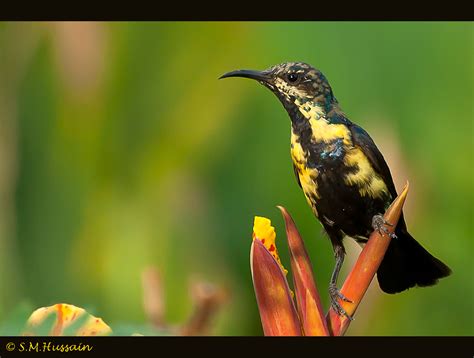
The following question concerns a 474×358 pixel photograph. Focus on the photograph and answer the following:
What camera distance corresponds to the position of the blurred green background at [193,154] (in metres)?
2.37

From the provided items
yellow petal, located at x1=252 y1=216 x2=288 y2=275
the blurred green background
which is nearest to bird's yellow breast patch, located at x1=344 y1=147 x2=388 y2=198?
yellow petal, located at x1=252 y1=216 x2=288 y2=275

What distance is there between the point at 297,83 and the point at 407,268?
0.43m

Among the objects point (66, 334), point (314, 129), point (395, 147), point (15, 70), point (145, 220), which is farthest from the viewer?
point (145, 220)

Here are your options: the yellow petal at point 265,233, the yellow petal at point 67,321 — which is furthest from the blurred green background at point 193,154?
the yellow petal at point 67,321

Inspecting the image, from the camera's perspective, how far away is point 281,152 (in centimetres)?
259

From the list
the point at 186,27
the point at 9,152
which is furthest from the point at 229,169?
the point at 9,152

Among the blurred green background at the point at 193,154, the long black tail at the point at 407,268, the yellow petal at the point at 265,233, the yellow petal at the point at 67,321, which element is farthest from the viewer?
the blurred green background at the point at 193,154

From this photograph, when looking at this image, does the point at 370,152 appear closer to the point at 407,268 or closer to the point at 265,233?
the point at 407,268

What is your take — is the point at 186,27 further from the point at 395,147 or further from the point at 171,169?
the point at 395,147

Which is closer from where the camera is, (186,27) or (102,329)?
(102,329)

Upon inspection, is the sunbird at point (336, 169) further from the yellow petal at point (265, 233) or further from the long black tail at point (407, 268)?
the yellow petal at point (265, 233)

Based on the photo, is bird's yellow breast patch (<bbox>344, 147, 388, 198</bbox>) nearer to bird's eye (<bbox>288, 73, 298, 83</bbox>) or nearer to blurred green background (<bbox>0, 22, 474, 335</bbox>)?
bird's eye (<bbox>288, 73, 298, 83</bbox>)

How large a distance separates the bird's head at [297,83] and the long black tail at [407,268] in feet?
1.03

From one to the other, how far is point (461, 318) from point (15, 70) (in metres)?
1.67
